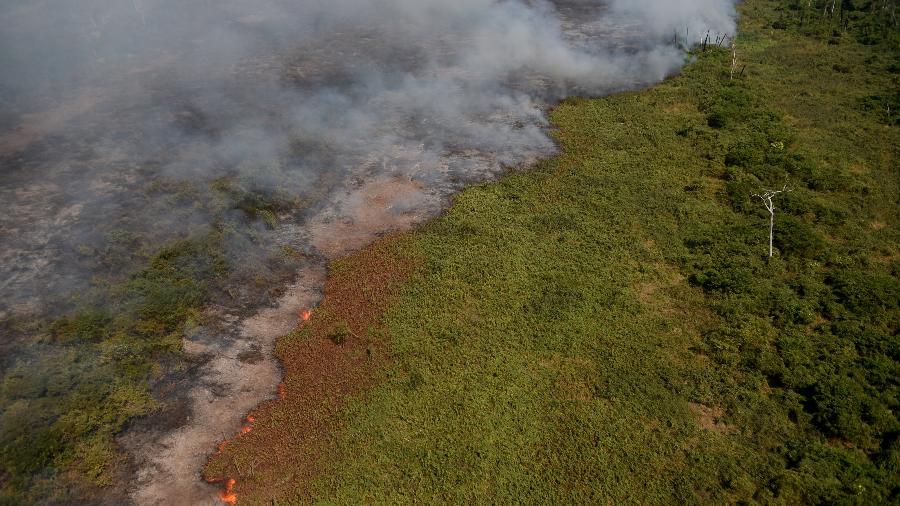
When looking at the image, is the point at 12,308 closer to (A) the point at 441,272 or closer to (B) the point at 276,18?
(A) the point at 441,272

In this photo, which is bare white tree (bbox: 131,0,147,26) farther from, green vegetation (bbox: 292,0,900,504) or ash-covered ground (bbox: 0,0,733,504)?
green vegetation (bbox: 292,0,900,504)

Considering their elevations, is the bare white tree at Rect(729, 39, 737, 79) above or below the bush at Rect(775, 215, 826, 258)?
above

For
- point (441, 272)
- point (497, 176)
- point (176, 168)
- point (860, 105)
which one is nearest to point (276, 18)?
point (176, 168)

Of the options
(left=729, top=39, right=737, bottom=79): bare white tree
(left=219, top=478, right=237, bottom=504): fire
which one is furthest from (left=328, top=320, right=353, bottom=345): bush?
(left=729, top=39, right=737, bottom=79): bare white tree

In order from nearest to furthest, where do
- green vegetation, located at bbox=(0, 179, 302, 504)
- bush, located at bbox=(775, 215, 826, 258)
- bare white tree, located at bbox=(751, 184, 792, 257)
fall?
1. green vegetation, located at bbox=(0, 179, 302, 504)
2. bare white tree, located at bbox=(751, 184, 792, 257)
3. bush, located at bbox=(775, 215, 826, 258)

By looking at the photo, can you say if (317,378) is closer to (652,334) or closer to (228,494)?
(228,494)

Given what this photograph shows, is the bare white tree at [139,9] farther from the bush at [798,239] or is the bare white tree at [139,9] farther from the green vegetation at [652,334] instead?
the bush at [798,239]

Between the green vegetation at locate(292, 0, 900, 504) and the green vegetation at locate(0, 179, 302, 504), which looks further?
the green vegetation at locate(292, 0, 900, 504)

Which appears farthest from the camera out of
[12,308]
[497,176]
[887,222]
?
[497,176]
